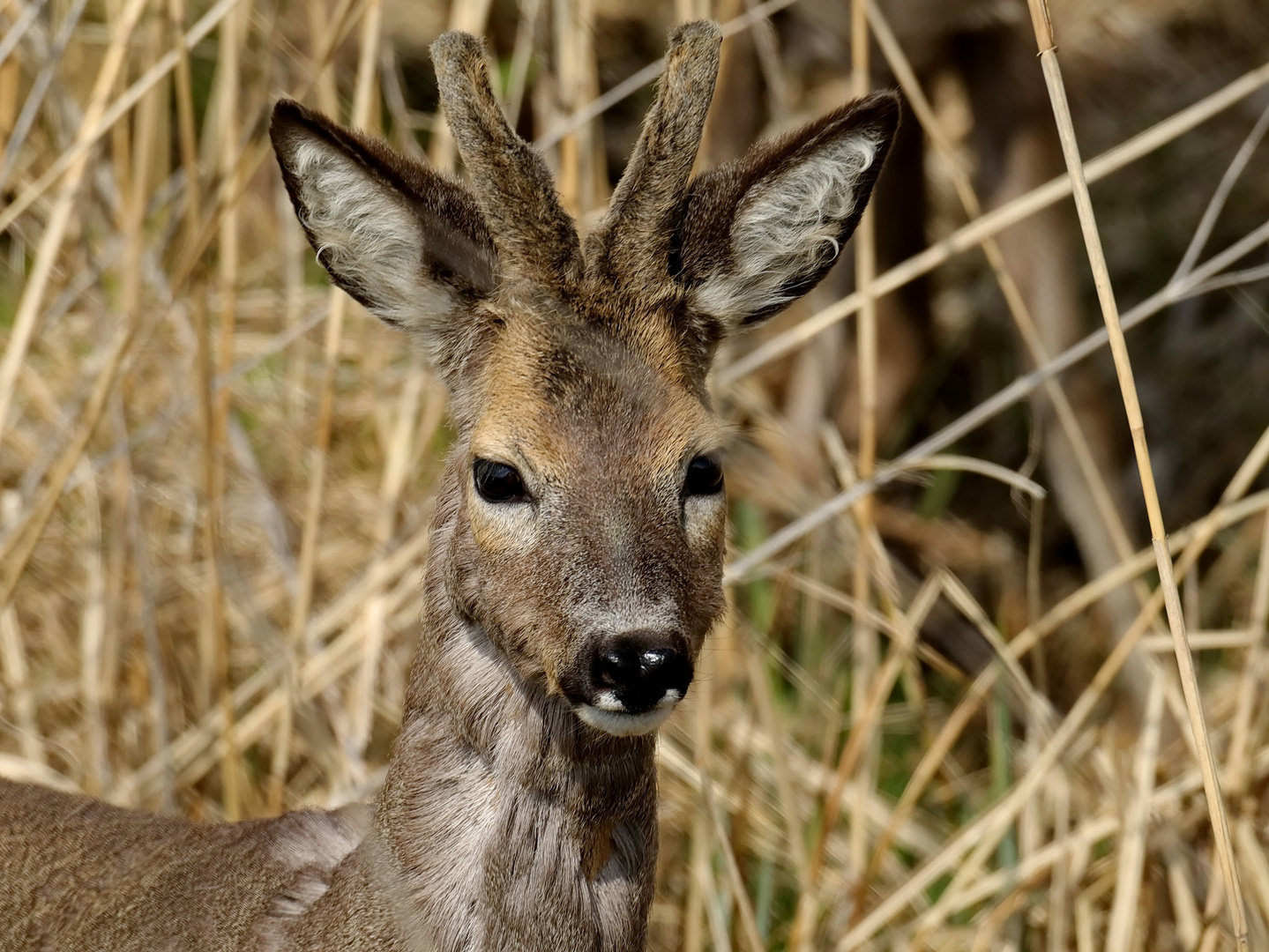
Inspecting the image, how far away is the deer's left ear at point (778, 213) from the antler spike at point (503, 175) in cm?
23

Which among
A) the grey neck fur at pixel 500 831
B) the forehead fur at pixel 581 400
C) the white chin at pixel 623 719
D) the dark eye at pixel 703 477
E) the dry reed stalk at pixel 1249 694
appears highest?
the forehead fur at pixel 581 400

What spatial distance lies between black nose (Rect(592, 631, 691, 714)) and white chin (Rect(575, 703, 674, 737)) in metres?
0.02

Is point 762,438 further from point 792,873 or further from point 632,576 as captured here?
point 632,576

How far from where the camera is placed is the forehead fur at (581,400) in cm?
235

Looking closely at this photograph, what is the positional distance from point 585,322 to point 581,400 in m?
0.15

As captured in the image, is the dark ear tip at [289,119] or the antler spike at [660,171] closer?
the dark ear tip at [289,119]

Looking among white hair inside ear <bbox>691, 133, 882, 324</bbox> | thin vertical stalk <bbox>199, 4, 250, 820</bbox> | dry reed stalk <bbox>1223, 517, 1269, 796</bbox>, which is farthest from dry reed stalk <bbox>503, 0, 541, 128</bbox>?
dry reed stalk <bbox>1223, 517, 1269, 796</bbox>

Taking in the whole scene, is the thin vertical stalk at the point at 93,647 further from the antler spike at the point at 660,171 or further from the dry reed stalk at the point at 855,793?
the antler spike at the point at 660,171

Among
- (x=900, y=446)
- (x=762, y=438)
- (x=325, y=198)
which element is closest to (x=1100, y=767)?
(x=762, y=438)

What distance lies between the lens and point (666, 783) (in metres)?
4.40

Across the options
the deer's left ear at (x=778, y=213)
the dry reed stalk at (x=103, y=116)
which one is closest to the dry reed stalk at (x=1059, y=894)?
the deer's left ear at (x=778, y=213)

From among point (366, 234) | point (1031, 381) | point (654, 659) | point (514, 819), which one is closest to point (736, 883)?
point (514, 819)

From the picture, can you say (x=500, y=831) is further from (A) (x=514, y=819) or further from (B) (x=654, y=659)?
(B) (x=654, y=659)

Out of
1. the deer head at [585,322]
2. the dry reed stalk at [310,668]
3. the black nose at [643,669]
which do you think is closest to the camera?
the black nose at [643,669]
